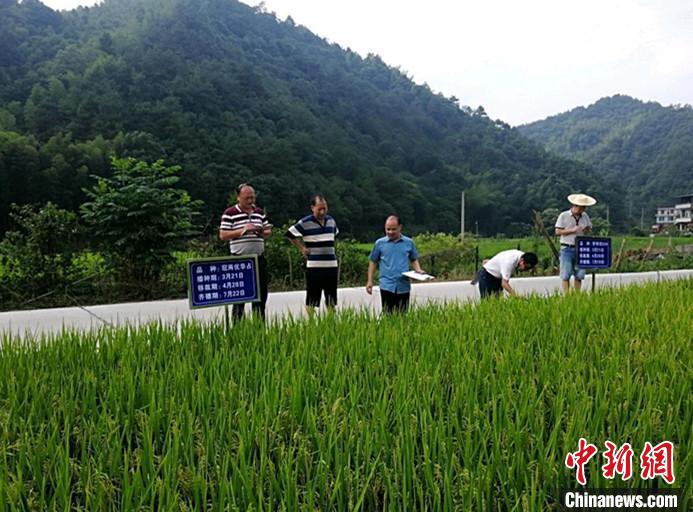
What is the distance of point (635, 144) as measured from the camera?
2785 inches

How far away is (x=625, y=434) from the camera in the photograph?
168 centimetres

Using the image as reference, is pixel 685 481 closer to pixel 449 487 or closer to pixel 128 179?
pixel 449 487

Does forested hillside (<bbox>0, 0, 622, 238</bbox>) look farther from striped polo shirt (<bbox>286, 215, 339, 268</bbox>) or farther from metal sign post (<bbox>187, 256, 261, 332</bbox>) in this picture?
metal sign post (<bbox>187, 256, 261, 332</bbox>)

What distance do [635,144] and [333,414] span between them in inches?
3171

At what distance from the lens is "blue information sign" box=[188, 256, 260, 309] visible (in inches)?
127

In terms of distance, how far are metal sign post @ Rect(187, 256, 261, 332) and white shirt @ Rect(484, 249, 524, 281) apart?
2297 mm

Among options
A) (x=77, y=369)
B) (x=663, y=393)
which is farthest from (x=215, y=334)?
(x=663, y=393)

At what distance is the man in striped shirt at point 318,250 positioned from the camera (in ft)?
14.8

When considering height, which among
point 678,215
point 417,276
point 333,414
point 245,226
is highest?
point 678,215

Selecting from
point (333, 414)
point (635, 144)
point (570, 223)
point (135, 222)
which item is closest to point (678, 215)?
point (635, 144)

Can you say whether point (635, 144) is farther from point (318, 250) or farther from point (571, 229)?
point (318, 250)

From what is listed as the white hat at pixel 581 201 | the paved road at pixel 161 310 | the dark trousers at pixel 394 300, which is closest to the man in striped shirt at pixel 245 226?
the paved road at pixel 161 310

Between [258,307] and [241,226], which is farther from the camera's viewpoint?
[241,226]

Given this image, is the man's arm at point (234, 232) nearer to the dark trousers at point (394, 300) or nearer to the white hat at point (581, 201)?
the dark trousers at point (394, 300)
